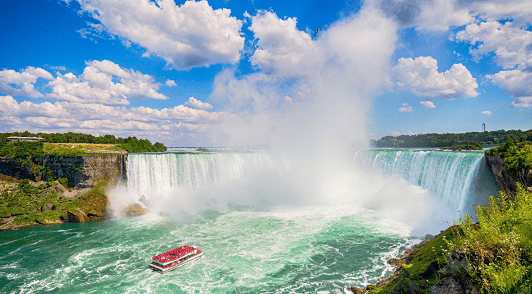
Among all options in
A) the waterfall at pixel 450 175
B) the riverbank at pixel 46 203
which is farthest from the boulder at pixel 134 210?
the waterfall at pixel 450 175

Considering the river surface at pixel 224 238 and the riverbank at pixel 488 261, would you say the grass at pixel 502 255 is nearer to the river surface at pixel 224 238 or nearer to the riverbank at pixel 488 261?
the riverbank at pixel 488 261

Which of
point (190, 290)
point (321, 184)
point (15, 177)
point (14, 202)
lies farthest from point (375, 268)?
point (15, 177)

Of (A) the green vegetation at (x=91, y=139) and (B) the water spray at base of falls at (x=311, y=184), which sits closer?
(B) the water spray at base of falls at (x=311, y=184)

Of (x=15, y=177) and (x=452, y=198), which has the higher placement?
(x=15, y=177)

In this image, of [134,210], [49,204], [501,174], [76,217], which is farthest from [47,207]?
[501,174]

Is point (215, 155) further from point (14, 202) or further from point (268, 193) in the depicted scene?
point (14, 202)

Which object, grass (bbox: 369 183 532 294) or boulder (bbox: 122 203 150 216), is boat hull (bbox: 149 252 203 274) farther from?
boulder (bbox: 122 203 150 216)
